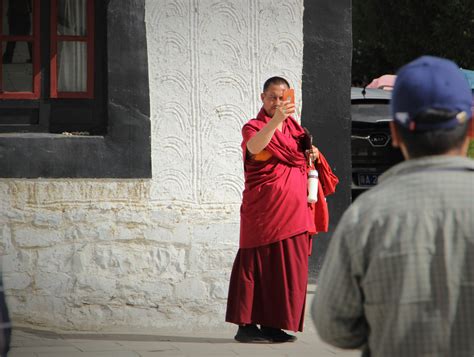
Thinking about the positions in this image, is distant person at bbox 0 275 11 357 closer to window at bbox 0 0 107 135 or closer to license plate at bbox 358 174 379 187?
window at bbox 0 0 107 135

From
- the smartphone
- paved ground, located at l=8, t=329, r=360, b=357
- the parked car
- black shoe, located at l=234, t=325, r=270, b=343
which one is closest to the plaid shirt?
paved ground, located at l=8, t=329, r=360, b=357

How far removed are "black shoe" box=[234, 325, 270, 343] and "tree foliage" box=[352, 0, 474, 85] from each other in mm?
17724

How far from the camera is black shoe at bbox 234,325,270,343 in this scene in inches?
288

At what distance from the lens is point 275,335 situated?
739cm

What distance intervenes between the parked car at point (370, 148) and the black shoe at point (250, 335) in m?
5.11

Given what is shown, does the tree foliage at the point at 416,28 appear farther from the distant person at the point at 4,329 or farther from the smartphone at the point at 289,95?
the distant person at the point at 4,329

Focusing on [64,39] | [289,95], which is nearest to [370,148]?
[64,39]

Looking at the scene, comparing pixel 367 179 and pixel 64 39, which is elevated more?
pixel 64 39

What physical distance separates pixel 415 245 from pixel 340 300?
0.23 m

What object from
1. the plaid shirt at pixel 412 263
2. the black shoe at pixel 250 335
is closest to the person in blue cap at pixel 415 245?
the plaid shirt at pixel 412 263

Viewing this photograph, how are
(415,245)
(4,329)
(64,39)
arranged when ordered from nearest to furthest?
(415,245)
(4,329)
(64,39)

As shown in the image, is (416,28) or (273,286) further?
(416,28)

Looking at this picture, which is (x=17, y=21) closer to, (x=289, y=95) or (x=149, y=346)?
(x=289, y=95)

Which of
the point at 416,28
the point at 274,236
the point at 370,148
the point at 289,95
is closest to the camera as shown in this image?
the point at 289,95
